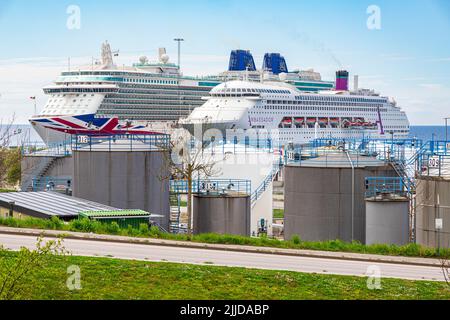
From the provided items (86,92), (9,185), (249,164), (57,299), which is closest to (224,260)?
(57,299)

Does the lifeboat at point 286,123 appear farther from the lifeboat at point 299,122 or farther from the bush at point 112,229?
the bush at point 112,229

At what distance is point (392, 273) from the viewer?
620 inches

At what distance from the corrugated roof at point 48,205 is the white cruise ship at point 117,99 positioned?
189 ft

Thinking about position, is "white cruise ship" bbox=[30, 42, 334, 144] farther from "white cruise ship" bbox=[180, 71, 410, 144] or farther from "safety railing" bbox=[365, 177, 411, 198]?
"safety railing" bbox=[365, 177, 411, 198]

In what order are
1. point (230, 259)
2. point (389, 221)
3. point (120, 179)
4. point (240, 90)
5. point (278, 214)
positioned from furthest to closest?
point (240, 90), point (278, 214), point (120, 179), point (389, 221), point (230, 259)

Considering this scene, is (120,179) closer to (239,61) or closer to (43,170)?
(43,170)

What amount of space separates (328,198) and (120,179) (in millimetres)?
7140

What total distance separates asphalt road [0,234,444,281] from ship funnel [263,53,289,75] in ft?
365

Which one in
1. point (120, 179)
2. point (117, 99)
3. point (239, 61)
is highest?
point (239, 61)

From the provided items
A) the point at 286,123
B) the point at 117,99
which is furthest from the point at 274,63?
the point at 117,99

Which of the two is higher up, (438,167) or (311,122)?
(311,122)

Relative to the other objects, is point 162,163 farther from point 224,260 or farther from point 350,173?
point 224,260

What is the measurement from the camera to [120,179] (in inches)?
1075

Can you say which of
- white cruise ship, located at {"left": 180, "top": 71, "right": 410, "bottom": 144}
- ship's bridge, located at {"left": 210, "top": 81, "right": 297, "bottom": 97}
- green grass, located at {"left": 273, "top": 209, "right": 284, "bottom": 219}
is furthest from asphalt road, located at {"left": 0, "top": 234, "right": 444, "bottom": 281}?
ship's bridge, located at {"left": 210, "top": 81, "right": 297, "bottom": 97}
